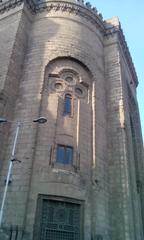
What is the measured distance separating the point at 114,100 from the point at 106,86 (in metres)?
1.40

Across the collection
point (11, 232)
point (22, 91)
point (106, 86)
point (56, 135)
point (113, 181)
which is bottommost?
point (11, 232)

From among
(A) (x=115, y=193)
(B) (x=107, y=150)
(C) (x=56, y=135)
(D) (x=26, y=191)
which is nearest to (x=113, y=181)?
(A) (x=115, y=193)

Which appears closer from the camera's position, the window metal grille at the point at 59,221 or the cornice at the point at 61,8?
the window metal grille at the point at 59,221

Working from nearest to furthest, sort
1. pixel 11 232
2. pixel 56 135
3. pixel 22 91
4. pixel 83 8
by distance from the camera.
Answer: pixel 11 232, pixel 56 135, pixel 22 91, pixel 83 8

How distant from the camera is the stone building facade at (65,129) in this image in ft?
42.0

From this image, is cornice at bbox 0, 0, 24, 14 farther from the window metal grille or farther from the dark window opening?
the window metal grille

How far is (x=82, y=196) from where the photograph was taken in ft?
44.4

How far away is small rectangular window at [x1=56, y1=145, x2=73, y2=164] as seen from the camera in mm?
14172

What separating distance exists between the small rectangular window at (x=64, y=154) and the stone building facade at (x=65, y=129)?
53 mm

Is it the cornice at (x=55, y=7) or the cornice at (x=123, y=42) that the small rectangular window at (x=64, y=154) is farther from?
the cornice at (x=123, y=42)

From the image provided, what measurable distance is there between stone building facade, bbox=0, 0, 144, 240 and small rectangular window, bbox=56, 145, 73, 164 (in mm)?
53

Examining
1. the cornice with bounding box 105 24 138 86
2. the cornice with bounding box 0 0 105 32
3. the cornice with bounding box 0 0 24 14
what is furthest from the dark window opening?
the cornice with bounding box 105 24 138 86

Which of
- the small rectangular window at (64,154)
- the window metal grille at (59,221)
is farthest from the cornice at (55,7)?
the window metal grille at (59,221)

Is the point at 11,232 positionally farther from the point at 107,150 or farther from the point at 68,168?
the point at 107,150
